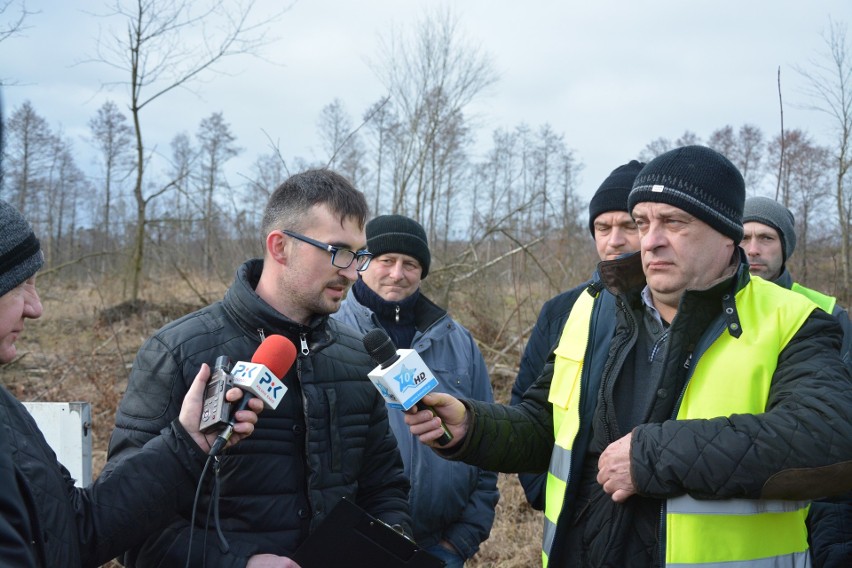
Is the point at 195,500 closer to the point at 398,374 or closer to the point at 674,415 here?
the point at 398,374

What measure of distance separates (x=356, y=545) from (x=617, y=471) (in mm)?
869

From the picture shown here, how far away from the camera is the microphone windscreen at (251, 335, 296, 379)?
2129 millimetres

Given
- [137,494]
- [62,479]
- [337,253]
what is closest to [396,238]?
[337,253]

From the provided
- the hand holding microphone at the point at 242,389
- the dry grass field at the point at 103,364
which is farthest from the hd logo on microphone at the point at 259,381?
the dry grass field at the point at 103,364

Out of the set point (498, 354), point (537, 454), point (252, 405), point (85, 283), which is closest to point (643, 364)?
point (537, 454)

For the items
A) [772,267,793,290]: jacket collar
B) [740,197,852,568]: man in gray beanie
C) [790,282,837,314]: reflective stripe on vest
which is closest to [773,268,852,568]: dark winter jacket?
[740,197,852,568]: man in gray beanie

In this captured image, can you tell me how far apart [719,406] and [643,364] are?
0.34 metres

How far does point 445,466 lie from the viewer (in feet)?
11.9

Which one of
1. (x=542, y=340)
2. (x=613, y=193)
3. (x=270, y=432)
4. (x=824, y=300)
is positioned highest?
(x=613, y=193)

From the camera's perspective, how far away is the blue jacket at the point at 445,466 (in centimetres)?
357

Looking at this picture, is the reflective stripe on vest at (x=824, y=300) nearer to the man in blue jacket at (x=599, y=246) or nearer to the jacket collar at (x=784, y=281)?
the jacket collar at (x=784, y=281)

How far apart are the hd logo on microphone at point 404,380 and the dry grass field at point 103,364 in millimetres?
3686

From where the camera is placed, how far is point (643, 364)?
2.39m

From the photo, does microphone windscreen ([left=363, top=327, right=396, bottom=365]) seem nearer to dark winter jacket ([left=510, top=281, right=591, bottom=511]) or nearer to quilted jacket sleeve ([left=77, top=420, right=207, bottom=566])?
quilted jacket sleeve ([left=77, top=420, right=207, bottom=566])
